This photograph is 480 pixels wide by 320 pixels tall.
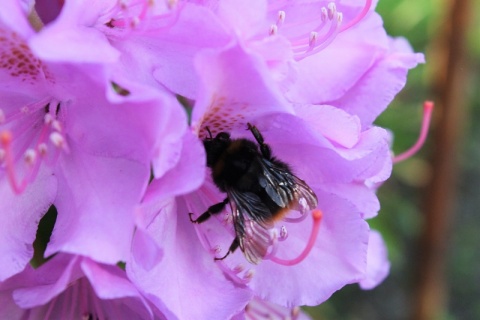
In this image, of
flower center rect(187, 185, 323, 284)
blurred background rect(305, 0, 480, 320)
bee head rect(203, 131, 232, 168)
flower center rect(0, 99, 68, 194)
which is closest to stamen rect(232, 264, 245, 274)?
flower center rect(187, 185, 323, 284)

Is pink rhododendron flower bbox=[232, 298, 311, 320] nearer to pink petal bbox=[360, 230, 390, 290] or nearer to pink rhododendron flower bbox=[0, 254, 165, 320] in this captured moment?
pink petal bbox=[360, 230, 390, 290]

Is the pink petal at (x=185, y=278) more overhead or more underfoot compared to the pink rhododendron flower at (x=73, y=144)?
more underfoot

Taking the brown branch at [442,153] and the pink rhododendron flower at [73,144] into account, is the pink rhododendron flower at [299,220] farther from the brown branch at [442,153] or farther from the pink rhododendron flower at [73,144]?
the brown branch at [442,153]

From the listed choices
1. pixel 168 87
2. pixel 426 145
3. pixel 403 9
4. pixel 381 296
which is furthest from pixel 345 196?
pixel 381 296

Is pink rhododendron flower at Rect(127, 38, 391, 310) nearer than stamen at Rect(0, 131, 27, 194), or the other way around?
stamen at Rect(0, 131, 27, 194)

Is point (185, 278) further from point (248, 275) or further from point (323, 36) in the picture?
point (323, 36)

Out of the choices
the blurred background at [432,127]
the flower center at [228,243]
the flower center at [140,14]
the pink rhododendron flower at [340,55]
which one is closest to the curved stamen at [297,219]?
the flower center at [228,243]

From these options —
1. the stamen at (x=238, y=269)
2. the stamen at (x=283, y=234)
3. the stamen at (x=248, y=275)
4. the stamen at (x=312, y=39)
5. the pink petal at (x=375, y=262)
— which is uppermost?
the stamen at (x=312, y=39)

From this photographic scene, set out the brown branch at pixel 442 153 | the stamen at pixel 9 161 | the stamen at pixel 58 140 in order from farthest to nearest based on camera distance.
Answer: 1. the brown branch at pixel 442 153
2. the stamen at pixel 58 140
3. the stamen at pixel 9 161
